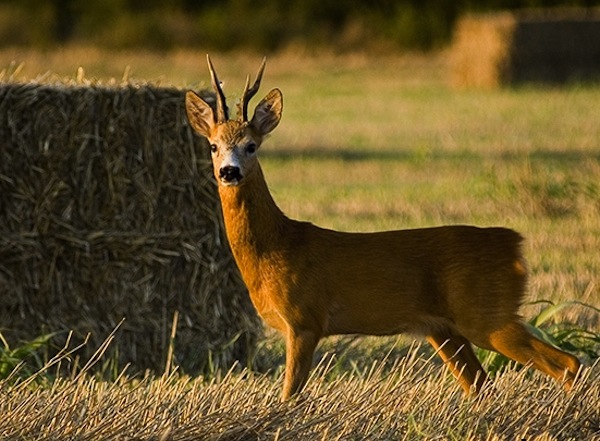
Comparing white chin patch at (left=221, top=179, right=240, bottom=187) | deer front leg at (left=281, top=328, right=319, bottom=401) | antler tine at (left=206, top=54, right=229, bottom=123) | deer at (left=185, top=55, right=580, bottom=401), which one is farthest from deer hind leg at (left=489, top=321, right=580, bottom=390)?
antler tine at (left=206, top=54, right=229, bottom=123)

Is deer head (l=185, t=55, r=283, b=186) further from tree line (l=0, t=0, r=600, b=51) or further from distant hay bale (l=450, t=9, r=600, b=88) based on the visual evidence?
tree line (l=0, t=0, r=600, b=51)

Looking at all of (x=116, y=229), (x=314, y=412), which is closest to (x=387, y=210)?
(x=116, y=229)

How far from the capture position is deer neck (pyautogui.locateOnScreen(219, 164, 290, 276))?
7.45 m

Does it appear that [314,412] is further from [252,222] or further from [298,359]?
[252,222]

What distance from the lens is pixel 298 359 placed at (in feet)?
23.8

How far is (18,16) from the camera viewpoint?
1598 inches

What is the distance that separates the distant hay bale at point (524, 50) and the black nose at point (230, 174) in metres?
24.0

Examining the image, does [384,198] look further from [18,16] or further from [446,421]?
[18,16]

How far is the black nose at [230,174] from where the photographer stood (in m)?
7.00

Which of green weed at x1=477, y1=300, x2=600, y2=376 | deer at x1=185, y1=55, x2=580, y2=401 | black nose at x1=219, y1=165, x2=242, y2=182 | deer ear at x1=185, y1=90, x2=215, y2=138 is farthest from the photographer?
green weed at x1=477, y1=300, x2=600, y2=376

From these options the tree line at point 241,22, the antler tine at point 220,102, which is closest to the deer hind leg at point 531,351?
the antler tine at point 220,102

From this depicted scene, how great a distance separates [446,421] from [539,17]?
2591cm

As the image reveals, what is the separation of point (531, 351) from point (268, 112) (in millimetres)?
1641

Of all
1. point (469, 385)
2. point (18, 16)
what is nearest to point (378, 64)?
point (18, 16)
